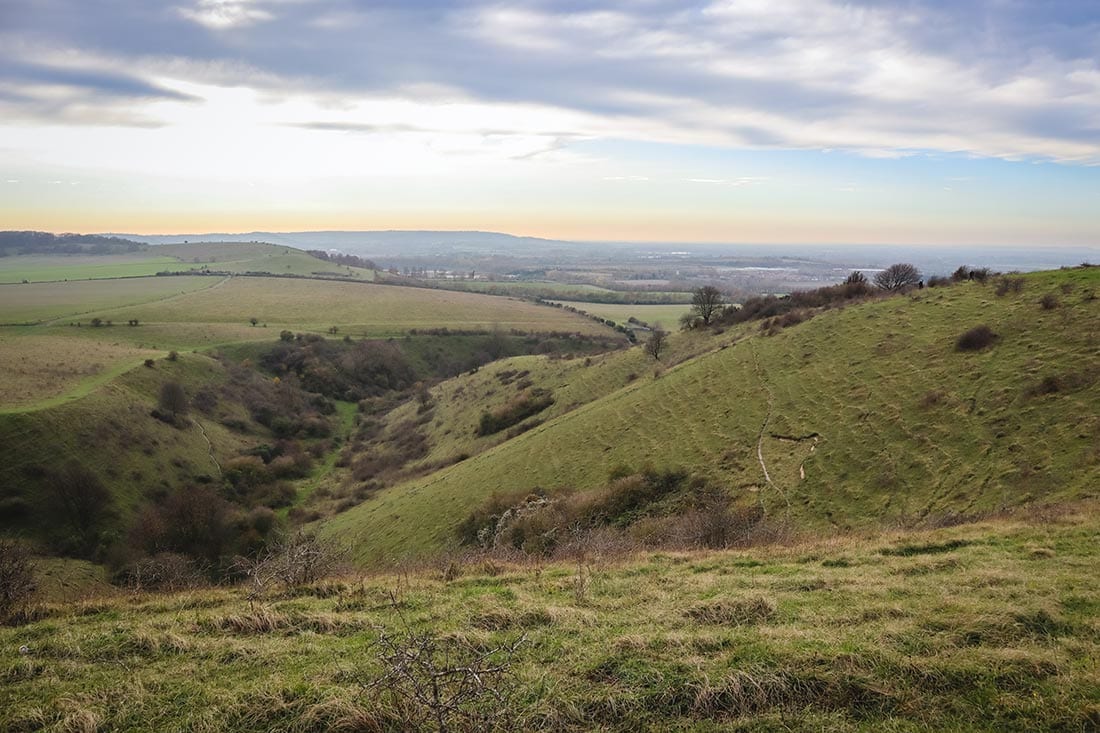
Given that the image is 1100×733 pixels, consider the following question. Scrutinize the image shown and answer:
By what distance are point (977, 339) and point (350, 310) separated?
128 meters

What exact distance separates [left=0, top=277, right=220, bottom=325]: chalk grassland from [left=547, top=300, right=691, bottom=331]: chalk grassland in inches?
4138

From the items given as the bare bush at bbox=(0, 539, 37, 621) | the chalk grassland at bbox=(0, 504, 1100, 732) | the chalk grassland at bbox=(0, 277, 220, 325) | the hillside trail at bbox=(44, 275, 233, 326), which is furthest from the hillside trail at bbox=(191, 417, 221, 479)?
Answer: the chalk grassland at bbox=(0, 277, 220, 325)

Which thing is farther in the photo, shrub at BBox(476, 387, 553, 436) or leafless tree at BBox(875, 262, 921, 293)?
leafless tree at BBox(875, 262, 921, 293)

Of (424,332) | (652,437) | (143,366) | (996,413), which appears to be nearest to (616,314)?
(424,332)

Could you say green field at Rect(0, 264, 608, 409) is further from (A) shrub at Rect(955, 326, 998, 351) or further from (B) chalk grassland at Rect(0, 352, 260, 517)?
(A) shrub at Rect(955, 326, 998, 351)

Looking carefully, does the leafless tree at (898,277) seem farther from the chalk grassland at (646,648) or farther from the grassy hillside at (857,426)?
the chalk grassland at (646,648)

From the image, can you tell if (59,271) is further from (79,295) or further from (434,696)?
(434,696)

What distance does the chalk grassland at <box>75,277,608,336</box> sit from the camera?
114812 millimetres

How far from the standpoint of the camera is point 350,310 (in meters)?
134

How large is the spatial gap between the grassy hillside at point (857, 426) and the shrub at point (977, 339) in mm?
365

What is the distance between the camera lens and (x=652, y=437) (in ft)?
101

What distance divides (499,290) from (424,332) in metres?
76.8

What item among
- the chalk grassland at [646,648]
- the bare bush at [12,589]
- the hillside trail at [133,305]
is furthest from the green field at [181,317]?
the chalk grassland at [646,648]

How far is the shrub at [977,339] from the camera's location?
25906 mm
